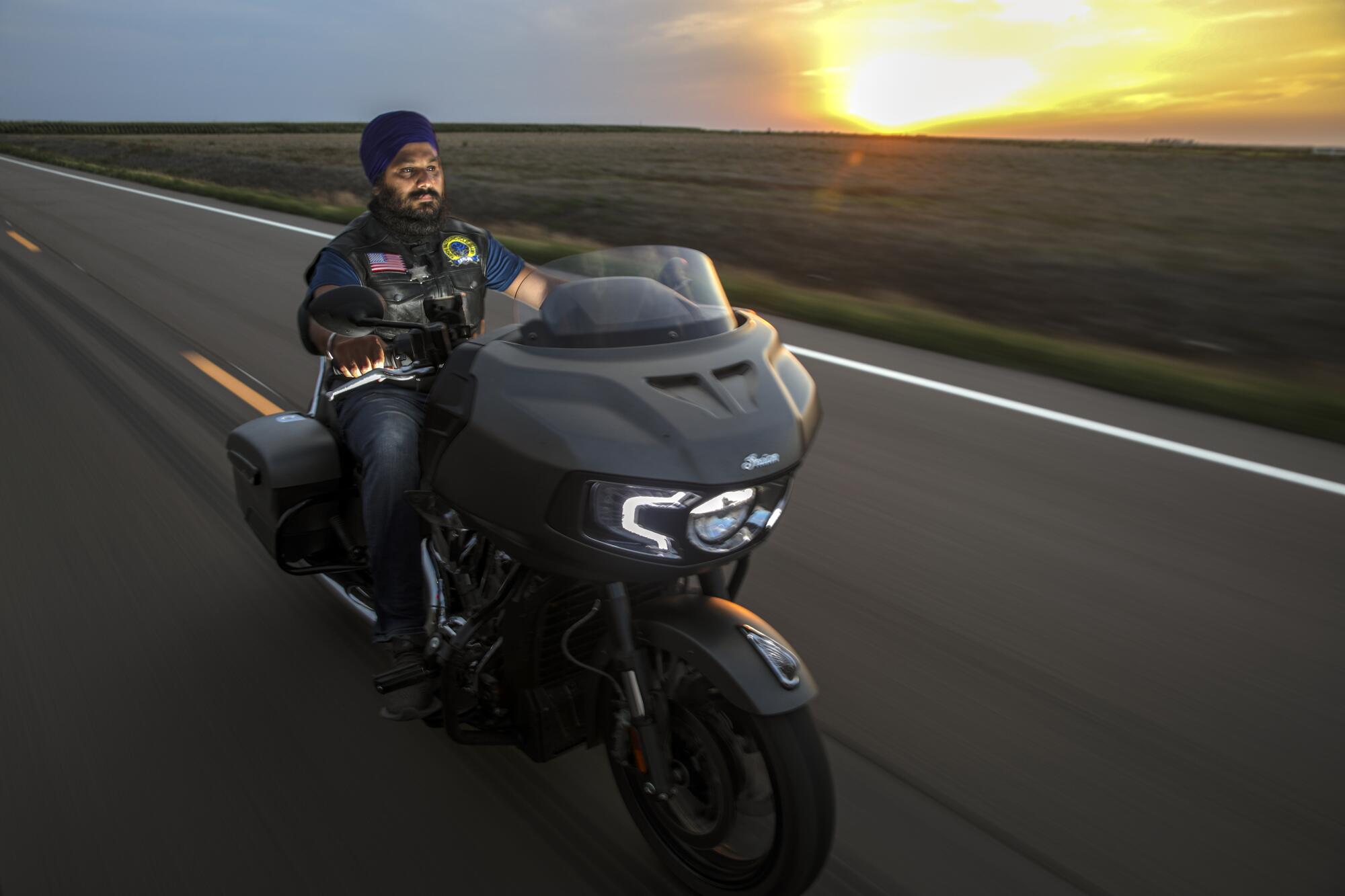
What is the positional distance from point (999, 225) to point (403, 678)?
19056 mm

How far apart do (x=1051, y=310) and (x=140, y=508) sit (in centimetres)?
963

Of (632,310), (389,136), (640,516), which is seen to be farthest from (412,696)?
(389,136)

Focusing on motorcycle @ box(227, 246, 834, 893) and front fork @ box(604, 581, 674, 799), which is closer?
motorcycle @ box(227, 246, 834, 893)

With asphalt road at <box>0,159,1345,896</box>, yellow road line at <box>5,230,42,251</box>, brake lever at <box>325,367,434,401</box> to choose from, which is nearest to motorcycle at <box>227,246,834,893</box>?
brake lever at <box>325,367,434,401</box>

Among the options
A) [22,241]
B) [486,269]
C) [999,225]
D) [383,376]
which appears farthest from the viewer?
[999,225]

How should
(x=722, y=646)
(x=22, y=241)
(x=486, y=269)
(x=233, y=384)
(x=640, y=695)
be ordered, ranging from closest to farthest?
(x=722, y=646), (x=640, y=695), (x=486, y=269), (x=233, y=384), (x=22, y=241)

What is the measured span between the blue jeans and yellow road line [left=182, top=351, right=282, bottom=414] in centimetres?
301

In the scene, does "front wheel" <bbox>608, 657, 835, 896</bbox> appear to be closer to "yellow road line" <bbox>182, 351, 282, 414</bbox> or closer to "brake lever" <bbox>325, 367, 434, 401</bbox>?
"brake lever" <bbox>325, 367, 434, 401</bbox>

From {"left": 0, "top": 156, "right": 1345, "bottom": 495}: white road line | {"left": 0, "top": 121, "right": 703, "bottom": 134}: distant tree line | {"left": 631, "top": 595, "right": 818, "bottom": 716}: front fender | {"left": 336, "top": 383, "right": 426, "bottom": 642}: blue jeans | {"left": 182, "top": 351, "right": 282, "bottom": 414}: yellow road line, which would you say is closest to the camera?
{"left": 631, "top": 595, "right": 818, "bottom": 716}: front fender

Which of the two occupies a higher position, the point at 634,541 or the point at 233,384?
the point at 634,541

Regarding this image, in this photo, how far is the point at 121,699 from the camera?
306cm

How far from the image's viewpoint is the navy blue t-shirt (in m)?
2.92

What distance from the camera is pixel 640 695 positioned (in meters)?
2.10

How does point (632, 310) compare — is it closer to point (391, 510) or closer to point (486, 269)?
point (391, 510)
